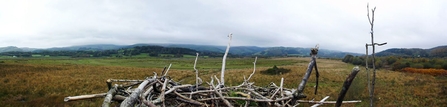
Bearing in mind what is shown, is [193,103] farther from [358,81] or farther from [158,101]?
[358,81]

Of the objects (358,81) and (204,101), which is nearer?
(204,101)

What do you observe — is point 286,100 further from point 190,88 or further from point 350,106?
point 350,106

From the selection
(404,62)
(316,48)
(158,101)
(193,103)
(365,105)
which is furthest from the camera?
(404,62)

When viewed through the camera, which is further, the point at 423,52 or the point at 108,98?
the point at 423,52

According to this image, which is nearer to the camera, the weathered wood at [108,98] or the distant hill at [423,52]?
the weathered wood at [108,98]

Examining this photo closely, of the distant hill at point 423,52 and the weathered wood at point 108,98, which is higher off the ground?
the weathered wood at point 108,98

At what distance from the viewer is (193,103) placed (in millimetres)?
3473

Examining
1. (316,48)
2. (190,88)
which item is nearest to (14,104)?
(190,88)

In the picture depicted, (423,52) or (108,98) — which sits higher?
(108,98)

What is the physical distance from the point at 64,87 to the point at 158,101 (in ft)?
62.8

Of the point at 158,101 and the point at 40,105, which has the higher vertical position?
the point at 158,101

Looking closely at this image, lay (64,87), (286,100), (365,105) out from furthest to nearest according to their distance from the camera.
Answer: (64,87), (365,105), (286,100)

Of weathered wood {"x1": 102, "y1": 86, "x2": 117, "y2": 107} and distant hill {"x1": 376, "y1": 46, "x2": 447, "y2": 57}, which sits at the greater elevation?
weathered wood {"x1": 102, "y1": 86, "x2": 117, "y2": 107}

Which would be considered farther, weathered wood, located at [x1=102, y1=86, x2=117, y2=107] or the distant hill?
the distant hill
